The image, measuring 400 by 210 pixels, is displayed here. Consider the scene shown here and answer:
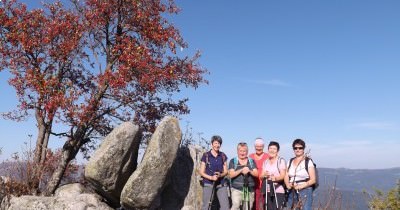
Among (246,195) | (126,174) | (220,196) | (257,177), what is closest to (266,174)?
(257,177)

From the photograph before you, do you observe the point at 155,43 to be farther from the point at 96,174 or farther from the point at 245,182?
the point at 245,182

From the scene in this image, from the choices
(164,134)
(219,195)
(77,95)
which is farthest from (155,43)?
(219,195)

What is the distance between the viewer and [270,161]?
11.8 meters

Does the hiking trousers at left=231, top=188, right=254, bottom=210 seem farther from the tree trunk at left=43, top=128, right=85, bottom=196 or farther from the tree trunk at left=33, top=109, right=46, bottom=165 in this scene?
the tree trunk at left=33, top=109, right=46, bottom=165

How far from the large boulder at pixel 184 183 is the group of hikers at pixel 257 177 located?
6.28 feet

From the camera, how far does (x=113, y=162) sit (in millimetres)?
13938

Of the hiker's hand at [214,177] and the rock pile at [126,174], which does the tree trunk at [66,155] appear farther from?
the hiker's hand at [214,177]

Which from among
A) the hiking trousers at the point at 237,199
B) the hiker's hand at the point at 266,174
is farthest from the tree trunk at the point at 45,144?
the hiker's hand at the point at 266,174

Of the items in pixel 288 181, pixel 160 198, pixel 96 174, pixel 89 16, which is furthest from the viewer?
pixel 89 16

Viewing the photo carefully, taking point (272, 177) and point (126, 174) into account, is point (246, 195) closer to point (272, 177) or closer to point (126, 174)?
point (272, 177)

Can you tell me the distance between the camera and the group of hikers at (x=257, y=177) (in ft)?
35.1

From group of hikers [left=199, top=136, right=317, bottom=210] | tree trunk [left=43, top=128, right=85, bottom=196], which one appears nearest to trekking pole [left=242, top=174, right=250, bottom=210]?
group of hikers [left=199, top=136, right=317, bottom=210]

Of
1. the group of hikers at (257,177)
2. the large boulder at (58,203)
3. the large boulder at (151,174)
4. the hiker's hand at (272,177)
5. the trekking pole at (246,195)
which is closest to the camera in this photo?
the group of hikers at (257,177)

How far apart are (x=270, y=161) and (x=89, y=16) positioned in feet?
33.0
